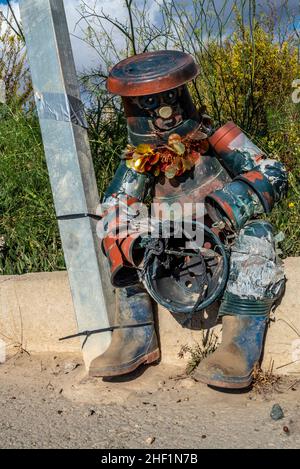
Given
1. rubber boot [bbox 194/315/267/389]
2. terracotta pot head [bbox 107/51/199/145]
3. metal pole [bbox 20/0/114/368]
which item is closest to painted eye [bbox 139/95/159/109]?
terracotta pot head [bbox 107/51/199/145]

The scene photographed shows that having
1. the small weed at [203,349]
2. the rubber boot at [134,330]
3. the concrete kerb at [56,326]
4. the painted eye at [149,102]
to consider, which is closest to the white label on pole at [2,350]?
the concrete kerb at [56,326]

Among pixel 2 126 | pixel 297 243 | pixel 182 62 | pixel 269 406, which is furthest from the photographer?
pixel 2 126

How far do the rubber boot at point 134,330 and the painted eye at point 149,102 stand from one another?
2.49 feet

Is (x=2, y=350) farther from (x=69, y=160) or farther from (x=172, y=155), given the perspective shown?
(x=172, y=155)

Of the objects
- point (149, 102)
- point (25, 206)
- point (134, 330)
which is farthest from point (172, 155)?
point (25, 206)

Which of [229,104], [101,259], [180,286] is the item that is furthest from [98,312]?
[229,104]

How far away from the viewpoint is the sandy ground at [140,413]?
230 centimetres

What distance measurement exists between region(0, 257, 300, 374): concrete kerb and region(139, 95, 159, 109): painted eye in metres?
0.84

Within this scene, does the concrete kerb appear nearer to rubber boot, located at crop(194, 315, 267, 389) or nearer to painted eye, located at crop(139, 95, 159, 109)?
rubber boot, located at crop(194, 315, 267, 389)

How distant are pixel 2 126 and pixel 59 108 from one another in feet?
4.71

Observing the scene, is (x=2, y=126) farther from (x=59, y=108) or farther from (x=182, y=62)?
(x=182, y=62)

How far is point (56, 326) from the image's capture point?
3262 millimetres

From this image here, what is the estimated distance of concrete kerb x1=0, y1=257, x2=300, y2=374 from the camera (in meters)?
2.72

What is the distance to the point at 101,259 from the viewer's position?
2.93 m
